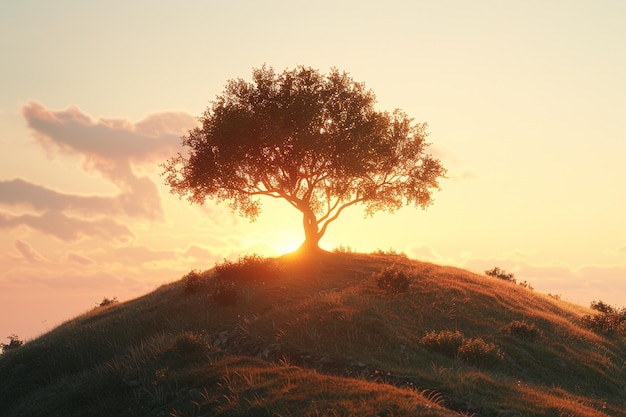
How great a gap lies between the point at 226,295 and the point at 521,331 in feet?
48.5

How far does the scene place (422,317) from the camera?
29688 mm

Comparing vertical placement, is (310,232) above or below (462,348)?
above

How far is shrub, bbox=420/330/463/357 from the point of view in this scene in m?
25.2

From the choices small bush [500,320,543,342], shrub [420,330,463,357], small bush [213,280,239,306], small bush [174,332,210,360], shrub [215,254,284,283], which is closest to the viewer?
small bush [174,332,210,360]

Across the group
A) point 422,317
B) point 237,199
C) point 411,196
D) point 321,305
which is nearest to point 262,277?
point 321,305

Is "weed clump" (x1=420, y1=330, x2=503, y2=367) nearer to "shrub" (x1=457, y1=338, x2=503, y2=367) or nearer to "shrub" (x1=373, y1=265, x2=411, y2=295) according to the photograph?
"shrub" (x1=457, y1=338, x2=503, y2=367)

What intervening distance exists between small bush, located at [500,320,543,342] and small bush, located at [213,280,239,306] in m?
13.4

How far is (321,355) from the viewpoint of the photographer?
76.4 ft

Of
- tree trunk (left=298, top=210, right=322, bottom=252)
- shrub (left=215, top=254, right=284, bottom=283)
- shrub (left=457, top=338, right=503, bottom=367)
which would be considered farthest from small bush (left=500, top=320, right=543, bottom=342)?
tree trunk (left=298, top=210, right=322, bottom=252)

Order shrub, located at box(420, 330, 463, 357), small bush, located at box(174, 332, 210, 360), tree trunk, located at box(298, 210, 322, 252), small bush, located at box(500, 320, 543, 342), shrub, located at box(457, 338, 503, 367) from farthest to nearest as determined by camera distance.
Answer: tree trunk, located at box(298, 210, 322, 252), small bush, located at box(500, 320, 543, 342), shrub, located at box(420, 330, 463, 357), shrub, located at box(457, 338, 503, 367), small bush, located at box(174, 332, 210, 360)

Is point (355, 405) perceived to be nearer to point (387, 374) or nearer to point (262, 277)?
point (387, 374)

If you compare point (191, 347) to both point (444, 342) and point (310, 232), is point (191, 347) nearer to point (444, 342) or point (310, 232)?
point (444, 342)

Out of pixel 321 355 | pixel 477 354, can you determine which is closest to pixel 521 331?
pixel 477 354

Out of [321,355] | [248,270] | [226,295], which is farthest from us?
[248,270]
